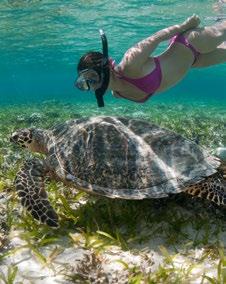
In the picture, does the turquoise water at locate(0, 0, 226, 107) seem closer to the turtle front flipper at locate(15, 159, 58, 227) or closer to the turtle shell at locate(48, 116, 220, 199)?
the turtle shell at locate(48, 116, 220, 199)

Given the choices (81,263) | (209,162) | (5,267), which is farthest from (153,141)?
(5,267)

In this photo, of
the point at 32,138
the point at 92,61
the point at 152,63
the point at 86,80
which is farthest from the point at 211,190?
the point at 152,63

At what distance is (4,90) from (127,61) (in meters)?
112

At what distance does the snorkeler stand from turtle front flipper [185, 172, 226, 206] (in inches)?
115

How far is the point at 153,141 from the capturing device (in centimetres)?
443

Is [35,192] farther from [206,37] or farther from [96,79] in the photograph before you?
[206,37]

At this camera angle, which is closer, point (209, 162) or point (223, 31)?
point (209, 162)

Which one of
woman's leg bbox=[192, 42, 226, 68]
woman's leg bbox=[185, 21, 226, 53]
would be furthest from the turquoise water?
woman's leg bbox=[185, 21, 226, 53]

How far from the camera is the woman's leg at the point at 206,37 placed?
7203mm

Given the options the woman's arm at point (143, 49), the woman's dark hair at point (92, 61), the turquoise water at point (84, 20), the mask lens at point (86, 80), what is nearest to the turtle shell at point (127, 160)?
the mask lens at point (86, 80)

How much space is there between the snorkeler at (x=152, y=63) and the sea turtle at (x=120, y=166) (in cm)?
177

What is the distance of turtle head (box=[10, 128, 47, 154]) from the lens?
501cm

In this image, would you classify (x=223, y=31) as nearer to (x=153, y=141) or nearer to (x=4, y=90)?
(x=153, y=141)

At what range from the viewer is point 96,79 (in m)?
6.26
